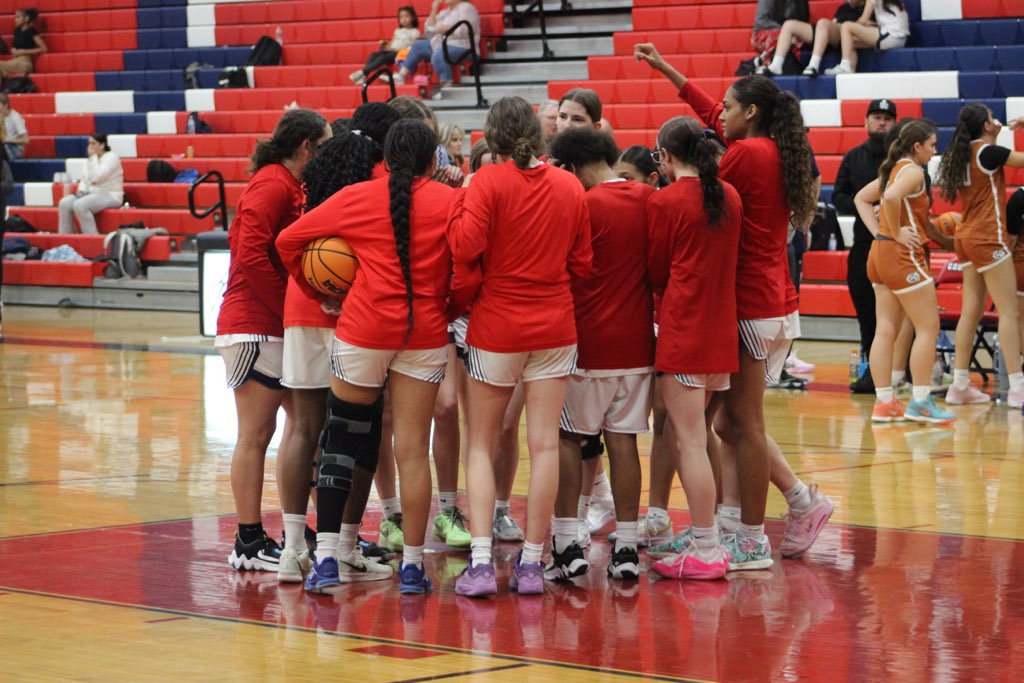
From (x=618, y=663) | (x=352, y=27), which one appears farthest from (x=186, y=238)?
(x=618, y=663)

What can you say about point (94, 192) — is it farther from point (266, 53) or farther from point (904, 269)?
point (904, 269)

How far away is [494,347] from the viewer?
4742mm

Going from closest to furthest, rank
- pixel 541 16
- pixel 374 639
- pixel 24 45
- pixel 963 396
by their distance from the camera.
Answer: pixel 374 639, pixel 963 396, pixel 541 16, pixel 24 45

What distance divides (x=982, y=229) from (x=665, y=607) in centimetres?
501

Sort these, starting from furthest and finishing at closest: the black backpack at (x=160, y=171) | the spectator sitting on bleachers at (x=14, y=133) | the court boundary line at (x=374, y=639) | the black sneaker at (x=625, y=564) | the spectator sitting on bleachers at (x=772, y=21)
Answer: the spectator sitting on bleachers at (x=14, y=133), the black backpack at (x=160, y=171), the spectator sitting on bleachers at (x=772, y=21), the black sneaker at (x=625, y=564), the court boundary line at (x=374, y=639)

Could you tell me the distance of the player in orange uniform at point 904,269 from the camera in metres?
8.26

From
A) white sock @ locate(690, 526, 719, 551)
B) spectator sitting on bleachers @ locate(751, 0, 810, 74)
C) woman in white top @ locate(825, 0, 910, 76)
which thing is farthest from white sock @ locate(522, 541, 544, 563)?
spectator sitting on bleachers @ locate(751, 0, 810, 74)

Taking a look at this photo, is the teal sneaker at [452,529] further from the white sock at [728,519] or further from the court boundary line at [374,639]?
the court boundary line at [374,639]

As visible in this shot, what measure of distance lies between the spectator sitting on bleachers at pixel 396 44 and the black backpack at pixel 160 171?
7.95ft

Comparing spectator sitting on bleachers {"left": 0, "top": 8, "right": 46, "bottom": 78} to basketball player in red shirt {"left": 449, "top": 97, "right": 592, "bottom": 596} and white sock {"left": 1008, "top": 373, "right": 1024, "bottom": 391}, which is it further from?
basketball player in red shirt {"left": 449, "top": 97, "right": 592, "bottom": 596}

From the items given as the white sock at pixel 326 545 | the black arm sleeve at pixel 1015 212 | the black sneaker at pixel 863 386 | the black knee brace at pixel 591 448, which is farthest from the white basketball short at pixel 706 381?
the black sneaker at pixel 863 386

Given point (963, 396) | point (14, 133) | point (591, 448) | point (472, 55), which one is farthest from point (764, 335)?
point (14, 133)

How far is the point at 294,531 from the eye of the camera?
16.6 ft

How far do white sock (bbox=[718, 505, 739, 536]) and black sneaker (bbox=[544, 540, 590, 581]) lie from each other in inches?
23.3
